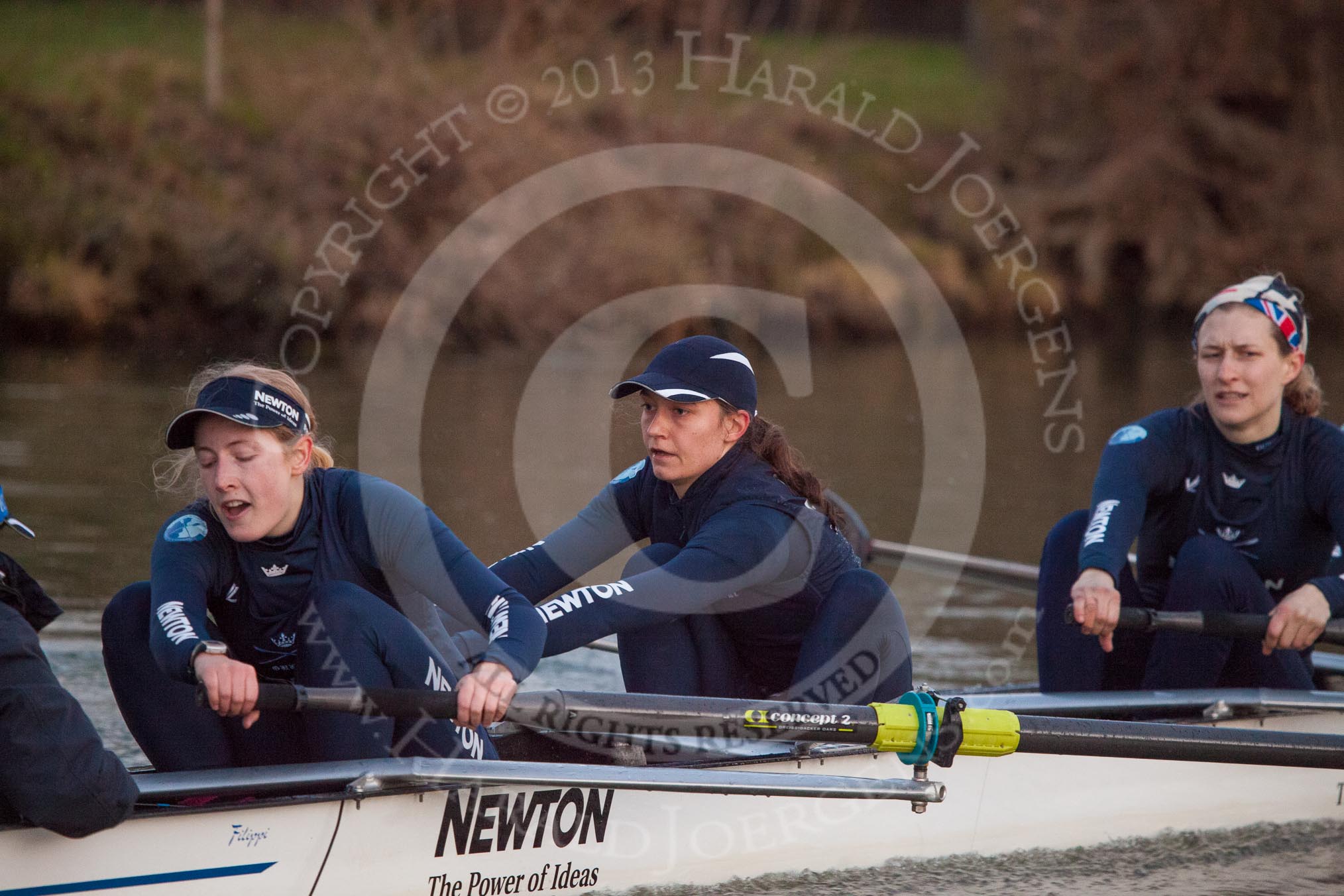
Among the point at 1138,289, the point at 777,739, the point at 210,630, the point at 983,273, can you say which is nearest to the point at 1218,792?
the point at 777,739

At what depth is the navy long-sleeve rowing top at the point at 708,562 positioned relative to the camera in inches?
128

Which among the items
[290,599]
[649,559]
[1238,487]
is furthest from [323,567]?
[1238,487]

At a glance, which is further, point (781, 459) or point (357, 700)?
point (781, 459)

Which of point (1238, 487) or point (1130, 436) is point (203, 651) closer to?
point (1130, 436)

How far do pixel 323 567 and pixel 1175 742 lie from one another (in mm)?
2016

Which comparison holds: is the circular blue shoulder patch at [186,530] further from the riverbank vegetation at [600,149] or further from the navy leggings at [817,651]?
the riverbank vegetation at [600,149]

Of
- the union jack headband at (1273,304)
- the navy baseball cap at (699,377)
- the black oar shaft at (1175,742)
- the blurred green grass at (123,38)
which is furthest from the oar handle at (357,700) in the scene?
the blurred green grass at (123,38)

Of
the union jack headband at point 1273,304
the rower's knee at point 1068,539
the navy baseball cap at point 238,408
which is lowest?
the rower's knee at point 1068,539

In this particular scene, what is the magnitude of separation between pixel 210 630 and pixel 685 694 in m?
1.08

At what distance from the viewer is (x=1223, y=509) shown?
4.00m

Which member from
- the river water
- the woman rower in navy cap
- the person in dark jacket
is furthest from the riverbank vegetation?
the person in dark jacket

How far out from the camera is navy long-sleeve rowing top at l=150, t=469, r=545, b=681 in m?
2.92

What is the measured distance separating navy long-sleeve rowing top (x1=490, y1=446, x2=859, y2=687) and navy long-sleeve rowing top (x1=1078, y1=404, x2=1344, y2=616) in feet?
2.93

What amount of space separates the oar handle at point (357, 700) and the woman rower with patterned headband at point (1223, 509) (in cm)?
182
